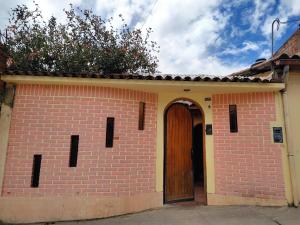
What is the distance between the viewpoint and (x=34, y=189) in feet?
17.0

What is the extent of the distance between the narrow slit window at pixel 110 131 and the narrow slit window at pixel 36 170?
1732mm

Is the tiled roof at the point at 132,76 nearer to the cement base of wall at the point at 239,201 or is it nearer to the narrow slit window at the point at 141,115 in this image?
the narrow slit window at the point at 141,115

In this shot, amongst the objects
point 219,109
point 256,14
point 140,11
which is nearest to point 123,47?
point 140,11

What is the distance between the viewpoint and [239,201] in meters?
5.86

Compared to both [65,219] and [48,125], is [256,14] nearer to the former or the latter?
[48,125]

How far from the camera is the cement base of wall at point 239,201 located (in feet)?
18.3

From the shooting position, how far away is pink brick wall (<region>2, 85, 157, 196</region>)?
5.25m

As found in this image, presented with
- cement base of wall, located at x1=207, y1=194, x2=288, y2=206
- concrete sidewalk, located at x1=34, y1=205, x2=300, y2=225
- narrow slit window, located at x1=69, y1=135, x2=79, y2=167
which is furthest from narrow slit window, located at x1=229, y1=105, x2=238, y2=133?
narrow slit window, located at x1=69, y1=135, x2=79, y2=167

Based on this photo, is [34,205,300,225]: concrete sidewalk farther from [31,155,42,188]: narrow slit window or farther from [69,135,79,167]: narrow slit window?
[69,135,79,167]: narrow slit window

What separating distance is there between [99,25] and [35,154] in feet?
32.2

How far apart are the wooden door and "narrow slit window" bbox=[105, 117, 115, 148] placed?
68.6 inches

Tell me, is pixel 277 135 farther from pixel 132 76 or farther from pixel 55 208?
pixel 55 208

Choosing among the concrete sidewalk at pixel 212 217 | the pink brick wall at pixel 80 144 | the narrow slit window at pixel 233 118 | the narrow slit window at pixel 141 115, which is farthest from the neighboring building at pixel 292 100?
the pink brick wall at pixel 80 144

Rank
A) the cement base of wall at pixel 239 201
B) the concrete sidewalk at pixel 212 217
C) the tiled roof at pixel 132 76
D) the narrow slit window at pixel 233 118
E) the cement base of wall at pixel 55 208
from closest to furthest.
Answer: the concrete sidewalk at pixel 212 217, the cement base of wall at pixel 55 208, the tiled roof at pixel 132 76, the cement base of wall at pixel 239 201, the narrow slit window at pixel 233 118
